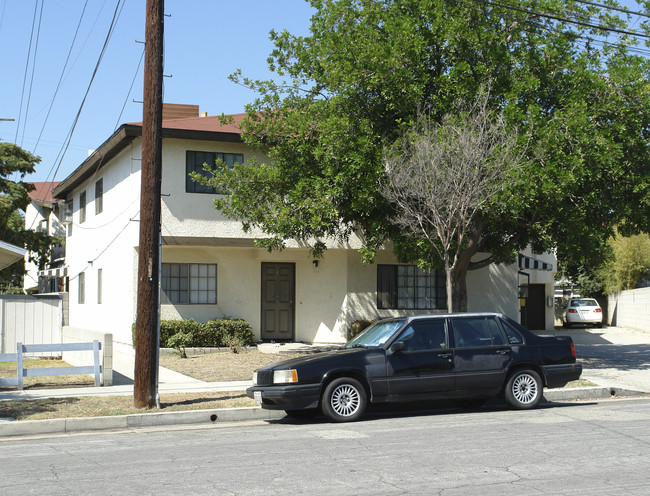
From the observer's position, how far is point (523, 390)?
11.4 metres

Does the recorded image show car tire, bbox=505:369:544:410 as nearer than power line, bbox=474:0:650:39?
Yes

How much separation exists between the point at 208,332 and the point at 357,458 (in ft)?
41.5

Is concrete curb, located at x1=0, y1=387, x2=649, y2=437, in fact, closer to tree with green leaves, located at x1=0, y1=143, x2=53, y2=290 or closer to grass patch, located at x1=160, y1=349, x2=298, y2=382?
grass patch, located at x1=160, y1=349, x2=298, y2=382

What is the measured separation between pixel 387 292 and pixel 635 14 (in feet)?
34.2

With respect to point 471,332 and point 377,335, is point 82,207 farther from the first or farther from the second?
point 471,332

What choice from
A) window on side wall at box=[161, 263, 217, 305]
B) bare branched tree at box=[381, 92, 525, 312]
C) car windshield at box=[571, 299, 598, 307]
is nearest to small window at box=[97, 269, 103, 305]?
window on side wall at box=[161, 263, 217, 305]

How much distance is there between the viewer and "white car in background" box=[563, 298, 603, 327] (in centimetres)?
3338

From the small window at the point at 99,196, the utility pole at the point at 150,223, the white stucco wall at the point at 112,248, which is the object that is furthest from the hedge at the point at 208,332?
the utility pole at the point at 150,223

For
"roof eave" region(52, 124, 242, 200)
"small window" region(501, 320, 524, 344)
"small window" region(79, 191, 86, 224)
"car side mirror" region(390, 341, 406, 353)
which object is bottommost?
"car side mirror" region(390, 341, 406, 353)

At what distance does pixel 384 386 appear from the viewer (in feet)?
34.8

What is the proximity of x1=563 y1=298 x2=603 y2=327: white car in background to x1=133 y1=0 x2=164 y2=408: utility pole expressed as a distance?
26386mm

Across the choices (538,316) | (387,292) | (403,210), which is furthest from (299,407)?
(538,316)

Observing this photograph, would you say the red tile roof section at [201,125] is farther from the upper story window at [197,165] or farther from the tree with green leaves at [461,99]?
the tree with green leaves at [461,99]

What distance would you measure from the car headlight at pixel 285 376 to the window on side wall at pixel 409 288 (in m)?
11.9
